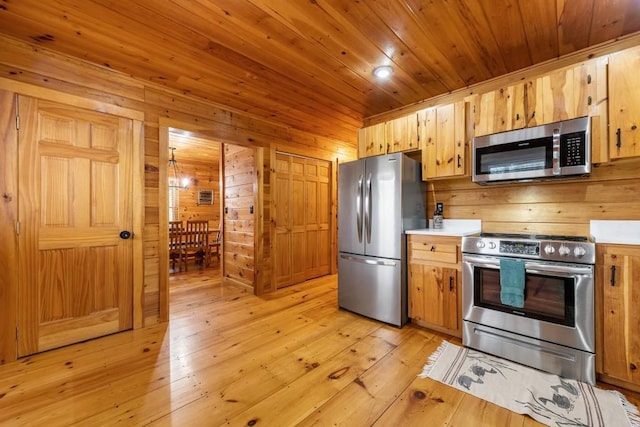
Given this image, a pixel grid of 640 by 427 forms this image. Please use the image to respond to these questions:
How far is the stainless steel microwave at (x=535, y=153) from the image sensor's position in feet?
6.56

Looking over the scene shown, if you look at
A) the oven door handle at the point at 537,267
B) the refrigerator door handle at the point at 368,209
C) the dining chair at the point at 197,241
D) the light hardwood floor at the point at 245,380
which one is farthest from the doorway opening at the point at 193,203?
the oven door handle at the point at 537,267

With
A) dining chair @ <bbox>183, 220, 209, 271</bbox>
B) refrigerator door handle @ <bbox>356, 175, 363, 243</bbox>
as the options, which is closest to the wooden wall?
refrigerator door handle @ <bbox>356, 175, 363, 243</bbox>

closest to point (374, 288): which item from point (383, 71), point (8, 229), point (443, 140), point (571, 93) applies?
point (443, 140)

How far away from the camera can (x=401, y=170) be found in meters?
2.67

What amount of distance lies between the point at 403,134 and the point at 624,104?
1644 millimetres

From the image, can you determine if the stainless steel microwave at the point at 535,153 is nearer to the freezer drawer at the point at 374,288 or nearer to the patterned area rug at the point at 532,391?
the freezer drawer at the point at 374,288

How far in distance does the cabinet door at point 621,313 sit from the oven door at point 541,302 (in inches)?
3.7

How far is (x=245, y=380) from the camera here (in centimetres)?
Answer: 186

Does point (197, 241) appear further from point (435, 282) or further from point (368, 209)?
point (435, 282)

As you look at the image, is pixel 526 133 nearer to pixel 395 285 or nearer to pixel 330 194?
pixel 395 285

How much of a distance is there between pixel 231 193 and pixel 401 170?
2816 mm

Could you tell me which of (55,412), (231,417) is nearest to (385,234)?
(231,417)

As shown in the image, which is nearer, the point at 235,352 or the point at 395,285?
the point at 235,352

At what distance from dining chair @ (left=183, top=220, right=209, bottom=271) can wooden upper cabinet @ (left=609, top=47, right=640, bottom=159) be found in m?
5.77
